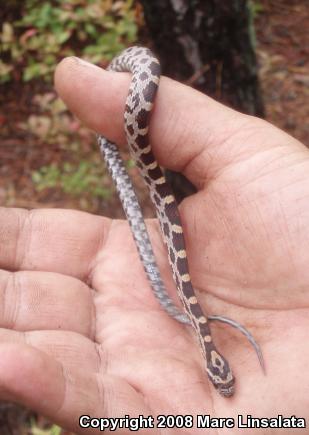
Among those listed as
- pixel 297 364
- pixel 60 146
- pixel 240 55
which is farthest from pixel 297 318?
pixel 60 146

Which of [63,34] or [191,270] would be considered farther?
[63,34]

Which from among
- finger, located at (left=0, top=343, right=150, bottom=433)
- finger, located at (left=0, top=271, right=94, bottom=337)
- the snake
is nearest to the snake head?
the snake

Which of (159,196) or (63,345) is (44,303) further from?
(159,196)

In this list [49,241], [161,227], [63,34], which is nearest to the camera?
[49,241]

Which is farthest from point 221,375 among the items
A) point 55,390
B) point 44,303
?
point 44,303

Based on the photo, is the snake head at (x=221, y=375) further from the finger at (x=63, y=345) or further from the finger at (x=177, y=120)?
the finger at (x=177, y=120)

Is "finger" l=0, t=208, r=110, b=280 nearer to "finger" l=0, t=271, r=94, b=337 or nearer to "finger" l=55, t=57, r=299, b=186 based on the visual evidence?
"finger" l=0, t=271, r=94, b=337
